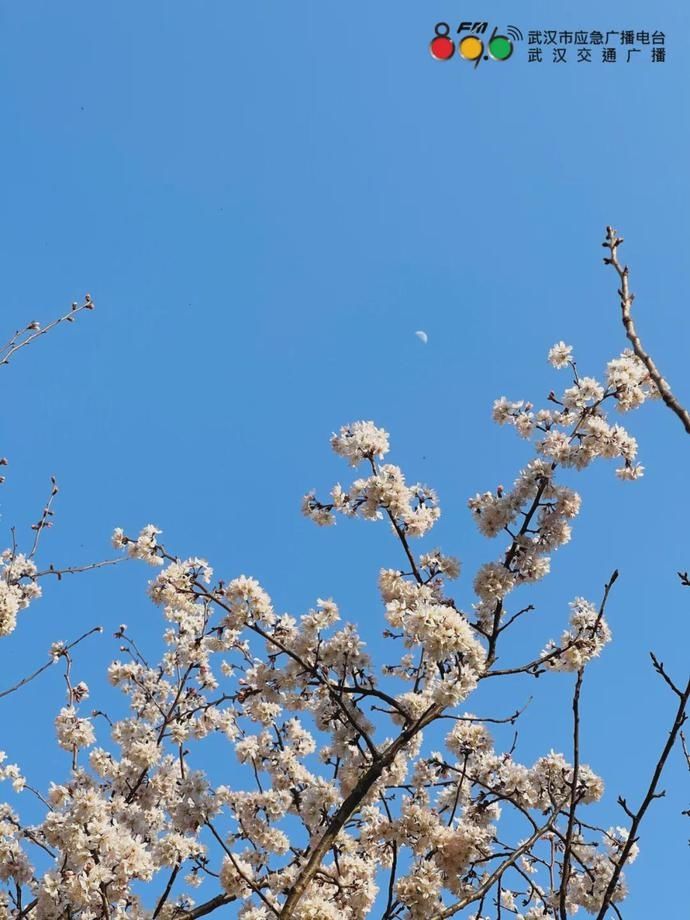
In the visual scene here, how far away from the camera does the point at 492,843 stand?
647cm

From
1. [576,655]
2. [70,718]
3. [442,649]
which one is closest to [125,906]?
[70,718]

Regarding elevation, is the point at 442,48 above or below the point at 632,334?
above

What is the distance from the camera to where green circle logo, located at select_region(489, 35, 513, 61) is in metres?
10.6

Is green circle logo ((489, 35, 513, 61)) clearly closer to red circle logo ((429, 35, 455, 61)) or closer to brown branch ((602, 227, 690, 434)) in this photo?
red circle logo ((429, 35, 455, 61))

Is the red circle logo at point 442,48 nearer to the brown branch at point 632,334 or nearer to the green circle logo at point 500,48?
Answer: the green circle logo at point 500,48

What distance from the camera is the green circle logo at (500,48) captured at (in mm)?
10633

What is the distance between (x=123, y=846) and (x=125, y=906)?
3.57 feet

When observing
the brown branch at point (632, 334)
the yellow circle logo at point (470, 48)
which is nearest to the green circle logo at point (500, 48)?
the yellow circle logo at point (470, 48)

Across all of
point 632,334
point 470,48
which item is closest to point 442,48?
point 470,48

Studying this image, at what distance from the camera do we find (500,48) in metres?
10.7

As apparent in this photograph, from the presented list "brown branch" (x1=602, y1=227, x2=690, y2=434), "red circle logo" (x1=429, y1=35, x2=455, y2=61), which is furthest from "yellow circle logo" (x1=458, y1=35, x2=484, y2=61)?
"brown branch" (x1=602, y1=227, x2=690, y2=434)

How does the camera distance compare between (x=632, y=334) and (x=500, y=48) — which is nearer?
(x=632, y=334)

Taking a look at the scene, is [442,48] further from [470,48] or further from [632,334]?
[632,334]

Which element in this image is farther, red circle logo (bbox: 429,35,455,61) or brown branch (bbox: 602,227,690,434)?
red circle logo (bbox: 429,35,455,61)
